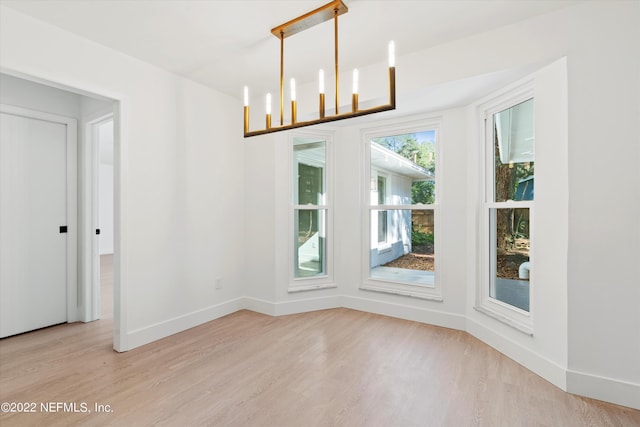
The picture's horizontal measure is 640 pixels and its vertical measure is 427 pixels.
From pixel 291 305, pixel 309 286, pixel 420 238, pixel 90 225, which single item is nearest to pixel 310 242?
pixel 309 286

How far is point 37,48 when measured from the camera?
221 centimetres

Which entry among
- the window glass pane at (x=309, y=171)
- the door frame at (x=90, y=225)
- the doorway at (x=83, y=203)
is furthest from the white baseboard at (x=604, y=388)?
the door frame at (x=90, y=225)

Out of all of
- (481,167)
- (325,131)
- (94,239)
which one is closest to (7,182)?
(94,239)

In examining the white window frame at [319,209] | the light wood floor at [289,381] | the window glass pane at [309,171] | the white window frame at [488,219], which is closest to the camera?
the light wood floor at [289,381]

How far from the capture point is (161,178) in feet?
9.80

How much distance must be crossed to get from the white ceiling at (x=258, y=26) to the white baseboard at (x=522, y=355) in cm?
243

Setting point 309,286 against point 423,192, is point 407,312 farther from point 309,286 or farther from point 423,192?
point 423,192

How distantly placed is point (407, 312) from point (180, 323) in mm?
2362

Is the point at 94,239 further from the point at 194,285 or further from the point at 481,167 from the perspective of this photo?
the point at 481,167

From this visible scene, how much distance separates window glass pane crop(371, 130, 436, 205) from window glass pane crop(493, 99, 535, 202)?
26.0 inches

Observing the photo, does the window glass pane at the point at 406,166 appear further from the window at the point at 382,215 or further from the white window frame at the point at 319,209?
the white window frame at the point at 319,209

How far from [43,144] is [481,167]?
441 cm

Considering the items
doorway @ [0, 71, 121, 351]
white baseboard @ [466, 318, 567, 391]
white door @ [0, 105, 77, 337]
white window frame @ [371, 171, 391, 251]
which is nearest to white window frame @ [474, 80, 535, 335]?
white baseboard @ [466, 318, 567, 391]

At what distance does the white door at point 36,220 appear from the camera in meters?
3.03
